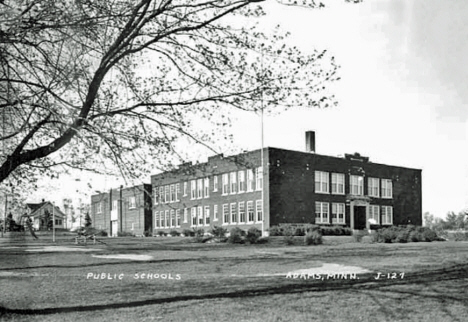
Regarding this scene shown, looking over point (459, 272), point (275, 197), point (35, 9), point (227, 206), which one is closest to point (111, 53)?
point (35, 9)

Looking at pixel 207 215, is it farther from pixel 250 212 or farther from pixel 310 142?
pixel 310 142

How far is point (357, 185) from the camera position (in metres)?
49.6

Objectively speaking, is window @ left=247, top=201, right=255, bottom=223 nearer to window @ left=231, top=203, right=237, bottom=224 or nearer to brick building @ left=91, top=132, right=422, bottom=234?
brick building @ left=91, top=132, right=422, bottom=234

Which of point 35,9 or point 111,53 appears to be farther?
point 111,53

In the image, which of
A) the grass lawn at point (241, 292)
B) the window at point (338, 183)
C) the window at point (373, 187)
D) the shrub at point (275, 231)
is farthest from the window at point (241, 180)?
the grass lawn at point (241, 292)

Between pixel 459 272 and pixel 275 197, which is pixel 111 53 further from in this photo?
pixel 275 197

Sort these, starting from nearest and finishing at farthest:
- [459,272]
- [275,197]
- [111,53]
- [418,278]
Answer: [111,53] → [418,278] → [459,272] → [275,197]

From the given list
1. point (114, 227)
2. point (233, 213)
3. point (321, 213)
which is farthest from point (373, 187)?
point (114, 227)

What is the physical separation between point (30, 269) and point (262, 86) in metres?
9.88

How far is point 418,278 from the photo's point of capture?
1130 cm

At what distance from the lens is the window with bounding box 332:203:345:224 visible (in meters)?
47.1

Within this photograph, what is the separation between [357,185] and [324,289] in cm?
4048

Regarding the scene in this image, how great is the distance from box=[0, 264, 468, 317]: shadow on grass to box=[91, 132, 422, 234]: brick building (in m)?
26.1

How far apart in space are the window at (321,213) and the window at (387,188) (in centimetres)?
887
